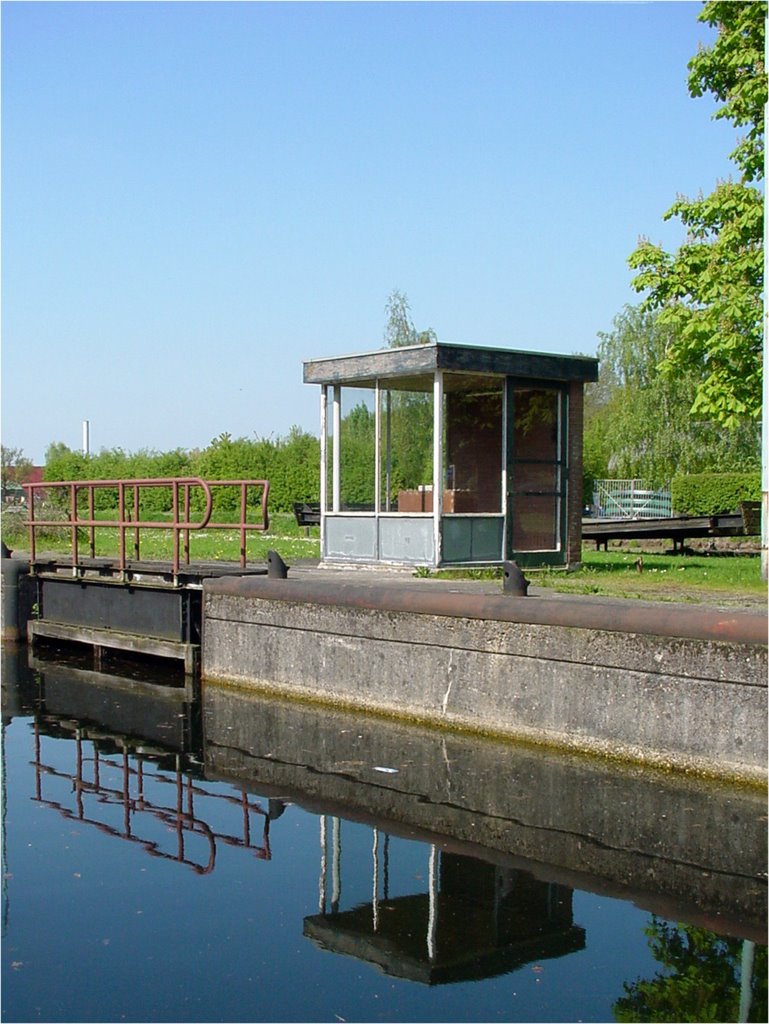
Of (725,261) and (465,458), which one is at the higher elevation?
(725,261)

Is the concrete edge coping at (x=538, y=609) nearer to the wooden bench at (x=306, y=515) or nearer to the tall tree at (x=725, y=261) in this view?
the tall tree at (x=725, y=261)

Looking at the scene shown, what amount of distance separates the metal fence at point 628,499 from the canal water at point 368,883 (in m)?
36.8

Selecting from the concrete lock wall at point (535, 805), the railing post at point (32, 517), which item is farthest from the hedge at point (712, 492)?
the concrete lock wall at point (535, 805)

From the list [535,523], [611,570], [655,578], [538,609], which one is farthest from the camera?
[611,570]

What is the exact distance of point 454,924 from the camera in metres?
6.67

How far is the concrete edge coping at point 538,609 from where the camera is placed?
8.81 metres

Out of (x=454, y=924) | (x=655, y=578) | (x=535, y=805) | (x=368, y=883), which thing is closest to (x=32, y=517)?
(x=655, y=578)

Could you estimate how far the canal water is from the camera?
19.0ft

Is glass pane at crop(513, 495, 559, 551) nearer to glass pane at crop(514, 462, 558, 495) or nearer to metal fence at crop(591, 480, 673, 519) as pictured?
glass pane at crop(514, 462, 558, 495)

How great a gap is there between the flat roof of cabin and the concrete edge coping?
3822 mm

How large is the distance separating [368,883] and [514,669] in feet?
10.8

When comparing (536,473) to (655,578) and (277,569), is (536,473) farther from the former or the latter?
(277,569)

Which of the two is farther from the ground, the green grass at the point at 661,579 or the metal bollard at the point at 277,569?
the metal bollard at the point at 277,569

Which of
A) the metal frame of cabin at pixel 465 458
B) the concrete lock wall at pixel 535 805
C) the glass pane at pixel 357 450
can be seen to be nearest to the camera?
the concrete lock wall at pixel 535 805
